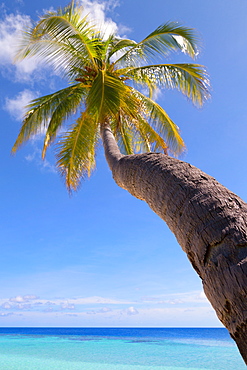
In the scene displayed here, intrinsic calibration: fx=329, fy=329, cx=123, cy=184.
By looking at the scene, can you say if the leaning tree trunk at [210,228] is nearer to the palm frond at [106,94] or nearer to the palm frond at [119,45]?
the palm frond at [106,94]

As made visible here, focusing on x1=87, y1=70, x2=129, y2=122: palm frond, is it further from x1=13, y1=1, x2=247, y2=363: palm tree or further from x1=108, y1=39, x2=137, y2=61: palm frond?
x1=108, y1=39, x2=137, y2=61: palm frond

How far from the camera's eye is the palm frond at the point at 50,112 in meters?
8.82

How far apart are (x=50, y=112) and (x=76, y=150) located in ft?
5.50

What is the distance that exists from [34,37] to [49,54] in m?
0.45

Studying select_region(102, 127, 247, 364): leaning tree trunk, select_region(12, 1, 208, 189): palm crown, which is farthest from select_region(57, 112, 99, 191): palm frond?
select_region(102, 127, 247, 364): leaning tree trunk

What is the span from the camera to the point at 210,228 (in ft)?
5.86

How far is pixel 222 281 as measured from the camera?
1.60 metres

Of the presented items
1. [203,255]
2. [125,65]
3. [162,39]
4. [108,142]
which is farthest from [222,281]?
[125,65]

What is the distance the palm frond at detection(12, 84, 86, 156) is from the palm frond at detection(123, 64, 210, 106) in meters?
1.61

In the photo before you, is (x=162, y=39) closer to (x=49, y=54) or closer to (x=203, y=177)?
(x=49, y=54)

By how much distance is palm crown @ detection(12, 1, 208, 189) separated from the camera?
6.60 metres

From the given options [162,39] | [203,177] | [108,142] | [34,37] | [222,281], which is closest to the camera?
[222,281]

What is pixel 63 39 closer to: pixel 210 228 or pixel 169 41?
pixel 169 41

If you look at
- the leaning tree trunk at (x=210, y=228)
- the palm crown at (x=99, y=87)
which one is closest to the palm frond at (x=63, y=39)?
the palm crown at (x=99, y=87)
